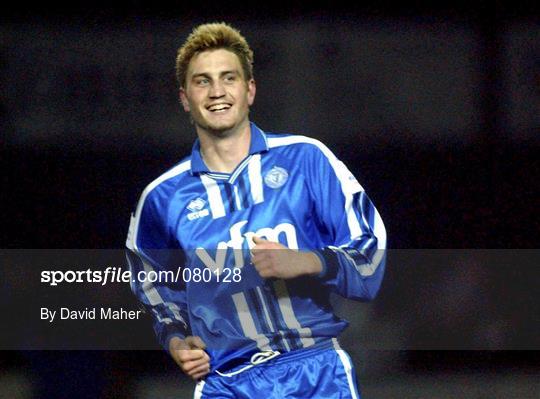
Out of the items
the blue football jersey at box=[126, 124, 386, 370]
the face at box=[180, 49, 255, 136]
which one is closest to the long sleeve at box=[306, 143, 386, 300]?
the blue football jersey at box=[126, 124, 386, 370]

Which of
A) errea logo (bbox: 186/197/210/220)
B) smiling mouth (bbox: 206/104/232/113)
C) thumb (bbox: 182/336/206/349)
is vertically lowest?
thumb (bbox: 182/336/206/349)

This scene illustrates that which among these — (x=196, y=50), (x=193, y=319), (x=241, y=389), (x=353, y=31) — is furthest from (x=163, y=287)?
(x=353, y=31)

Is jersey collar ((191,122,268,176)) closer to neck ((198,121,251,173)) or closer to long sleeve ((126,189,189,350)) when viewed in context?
neck ((198,121,251,173))

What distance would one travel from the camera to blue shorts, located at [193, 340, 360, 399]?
315 centimetres

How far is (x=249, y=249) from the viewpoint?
331 cm

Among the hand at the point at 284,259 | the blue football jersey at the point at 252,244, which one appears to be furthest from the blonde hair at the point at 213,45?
the hand at the point at 284,259

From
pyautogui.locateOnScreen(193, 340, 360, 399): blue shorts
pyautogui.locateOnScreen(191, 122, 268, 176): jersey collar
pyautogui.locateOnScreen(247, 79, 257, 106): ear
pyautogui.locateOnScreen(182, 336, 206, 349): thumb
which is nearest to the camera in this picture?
pyautogui.locateOnScreen(193, 340, 360, 399): blue shorts

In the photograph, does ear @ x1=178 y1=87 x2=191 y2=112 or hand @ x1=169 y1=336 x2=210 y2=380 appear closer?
hand @ x1=169 y1=336 x2=210 y2=380

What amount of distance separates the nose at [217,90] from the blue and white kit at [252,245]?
0.16 meters

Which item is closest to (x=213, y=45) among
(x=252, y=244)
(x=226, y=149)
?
(x=226, y=149)

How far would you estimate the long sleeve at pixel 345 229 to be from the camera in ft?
10.5

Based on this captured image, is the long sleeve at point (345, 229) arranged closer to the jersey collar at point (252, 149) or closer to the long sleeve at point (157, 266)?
the jersey collar at point (252, 149)

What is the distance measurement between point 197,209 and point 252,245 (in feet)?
0.63

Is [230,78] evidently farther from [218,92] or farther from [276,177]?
[276,177]
